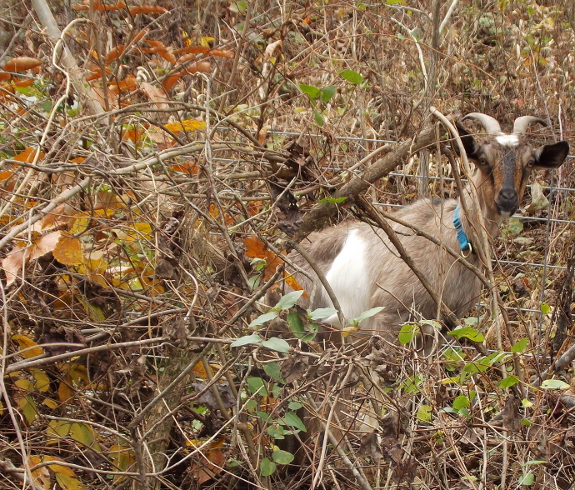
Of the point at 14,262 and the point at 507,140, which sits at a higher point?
the point at 14,262

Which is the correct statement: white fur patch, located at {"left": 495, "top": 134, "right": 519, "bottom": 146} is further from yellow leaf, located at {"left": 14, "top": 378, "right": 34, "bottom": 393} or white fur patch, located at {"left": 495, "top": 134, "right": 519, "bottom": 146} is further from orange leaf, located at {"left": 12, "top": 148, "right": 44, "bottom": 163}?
yellow leaf, located at {"left": 14, "top": 378, "right": 34, "bottom": 393}

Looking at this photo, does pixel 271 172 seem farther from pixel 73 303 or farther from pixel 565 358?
pixel 565 358

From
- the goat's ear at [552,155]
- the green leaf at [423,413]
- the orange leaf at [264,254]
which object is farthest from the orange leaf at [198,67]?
the goat's ear at [552,155]

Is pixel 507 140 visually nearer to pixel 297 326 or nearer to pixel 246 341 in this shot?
pixel 297 326

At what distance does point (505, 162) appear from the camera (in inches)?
151

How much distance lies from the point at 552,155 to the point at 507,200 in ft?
1.61

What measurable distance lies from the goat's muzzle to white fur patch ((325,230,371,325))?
0.87 m

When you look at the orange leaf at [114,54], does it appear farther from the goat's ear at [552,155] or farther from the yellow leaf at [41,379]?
the goat's ear at [552,155]

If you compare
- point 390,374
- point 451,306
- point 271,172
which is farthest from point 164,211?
point 451,306

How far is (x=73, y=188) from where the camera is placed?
7.58ft

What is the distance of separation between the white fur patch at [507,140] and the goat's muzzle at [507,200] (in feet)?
0.99

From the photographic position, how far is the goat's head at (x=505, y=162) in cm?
376

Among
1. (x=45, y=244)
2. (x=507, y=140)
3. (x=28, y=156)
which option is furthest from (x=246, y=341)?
(x=507, y=140)

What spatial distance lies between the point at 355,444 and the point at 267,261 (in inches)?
50.9
